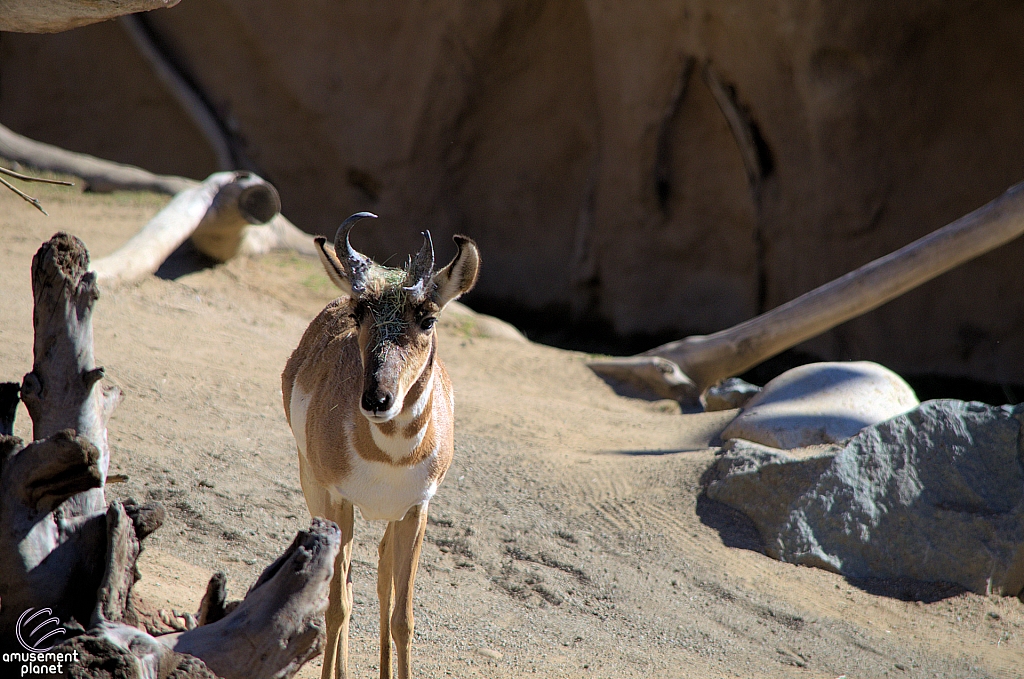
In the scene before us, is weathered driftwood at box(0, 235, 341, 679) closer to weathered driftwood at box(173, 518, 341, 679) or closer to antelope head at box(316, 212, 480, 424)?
weathered driftwood at box(173, 518, 341, 679)

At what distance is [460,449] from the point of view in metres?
6.27

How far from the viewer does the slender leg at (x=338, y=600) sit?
145 inches

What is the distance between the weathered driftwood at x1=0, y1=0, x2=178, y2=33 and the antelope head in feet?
3.35

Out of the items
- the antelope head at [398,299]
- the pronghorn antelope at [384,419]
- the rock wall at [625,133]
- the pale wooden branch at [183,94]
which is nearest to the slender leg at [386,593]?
the pronghorn antelope at [384,419]

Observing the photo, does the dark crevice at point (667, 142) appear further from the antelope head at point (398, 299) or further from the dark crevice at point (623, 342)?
the antelope head at point (398, 299)

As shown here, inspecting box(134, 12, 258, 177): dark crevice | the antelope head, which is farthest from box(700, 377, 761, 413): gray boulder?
box(134, 12, 258, 177): dark crevice

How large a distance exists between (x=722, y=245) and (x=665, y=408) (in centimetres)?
434

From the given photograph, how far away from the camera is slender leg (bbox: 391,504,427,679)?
3.71m

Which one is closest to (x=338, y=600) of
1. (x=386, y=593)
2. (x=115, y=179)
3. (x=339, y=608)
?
(x=339, y=608)

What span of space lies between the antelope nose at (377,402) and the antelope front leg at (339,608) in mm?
809

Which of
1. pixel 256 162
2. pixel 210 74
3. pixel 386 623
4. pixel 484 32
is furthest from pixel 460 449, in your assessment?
pixel 210 74

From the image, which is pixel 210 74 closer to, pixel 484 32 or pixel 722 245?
pixel 484 32

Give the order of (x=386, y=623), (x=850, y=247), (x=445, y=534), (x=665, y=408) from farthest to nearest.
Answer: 1. (x=850, y=247)
2. (x=665, y=408)
3. (x=445, y=534)
4. (x=386, y=623)

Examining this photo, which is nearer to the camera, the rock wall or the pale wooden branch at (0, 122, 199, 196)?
the rock wall
